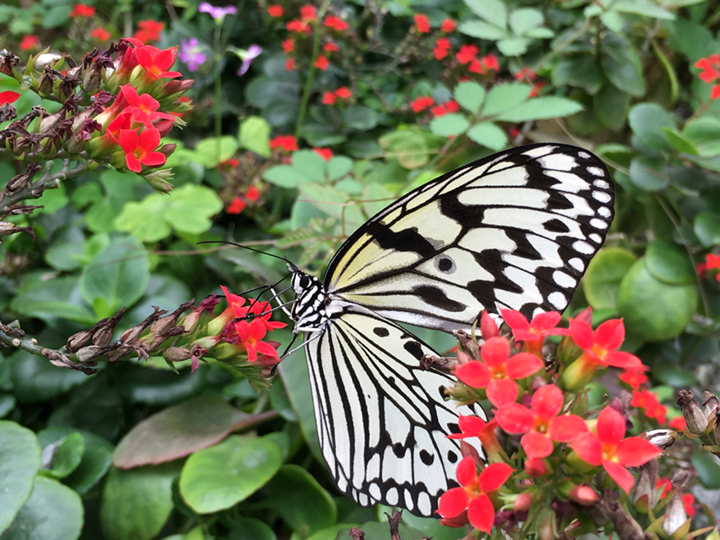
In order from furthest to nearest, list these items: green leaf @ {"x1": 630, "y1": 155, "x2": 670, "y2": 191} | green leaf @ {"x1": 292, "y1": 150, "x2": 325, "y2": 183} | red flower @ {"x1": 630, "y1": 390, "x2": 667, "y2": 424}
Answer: green leaf @ {"x1": 292, "y1": 150, "x2": 325, "y2": 183} → green leaf @ {"x1": 630, "y1": 155, "x2": 670, "y2": 191} → red flower @ {"x1": 630, "y1": 390, "x2": 667, "y2": 424}

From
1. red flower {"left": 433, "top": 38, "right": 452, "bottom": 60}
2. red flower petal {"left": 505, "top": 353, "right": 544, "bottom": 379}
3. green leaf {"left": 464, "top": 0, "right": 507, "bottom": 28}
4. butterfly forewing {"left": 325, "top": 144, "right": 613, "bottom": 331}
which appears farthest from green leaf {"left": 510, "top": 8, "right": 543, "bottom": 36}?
red flower petal {"left": 505, "top": 353, "right": 544, "bottom": 379}

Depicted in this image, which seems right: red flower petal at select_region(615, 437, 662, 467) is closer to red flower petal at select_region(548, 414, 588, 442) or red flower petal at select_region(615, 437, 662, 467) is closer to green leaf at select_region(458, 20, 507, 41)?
red flower petal at select_region(548, 414, 588, 442)

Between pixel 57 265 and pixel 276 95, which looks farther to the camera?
pixel 276 95

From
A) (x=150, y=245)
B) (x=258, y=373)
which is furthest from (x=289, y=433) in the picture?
(x=150, y=245)

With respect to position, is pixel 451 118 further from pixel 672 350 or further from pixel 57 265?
pixel 57 265

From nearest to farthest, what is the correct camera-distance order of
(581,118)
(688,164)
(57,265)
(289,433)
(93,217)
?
(289,433), (57,265), (688,164), (93,217), (581,118)

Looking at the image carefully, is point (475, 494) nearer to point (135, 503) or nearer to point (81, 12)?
point (135, 503)

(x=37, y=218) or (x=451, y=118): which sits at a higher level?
(x=451, y=118)
